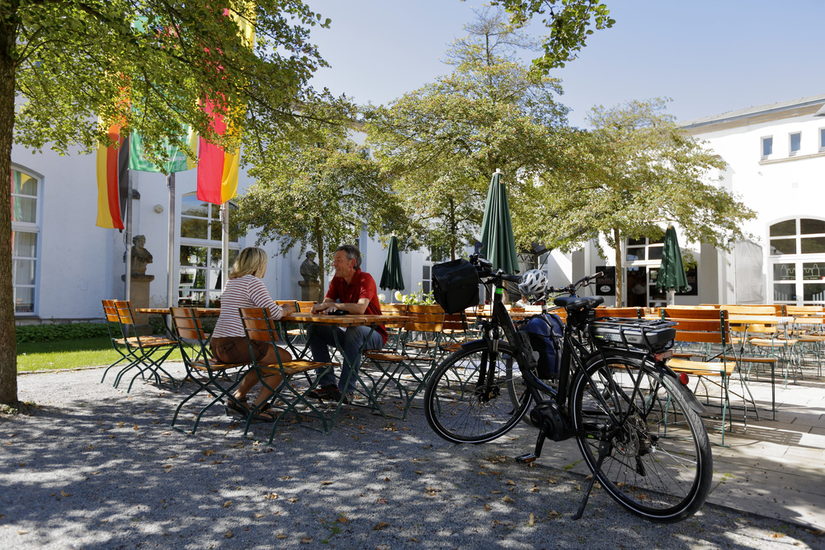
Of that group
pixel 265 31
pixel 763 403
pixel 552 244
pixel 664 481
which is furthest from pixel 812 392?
pixel 552 244

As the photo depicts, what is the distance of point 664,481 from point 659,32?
6.69m

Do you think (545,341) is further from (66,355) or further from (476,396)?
(66,355)

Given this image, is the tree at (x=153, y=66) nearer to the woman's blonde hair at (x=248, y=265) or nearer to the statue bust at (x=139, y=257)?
the woman's blonde hair at (x=248, y=265)

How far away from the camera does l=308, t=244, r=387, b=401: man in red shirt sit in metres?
4.94

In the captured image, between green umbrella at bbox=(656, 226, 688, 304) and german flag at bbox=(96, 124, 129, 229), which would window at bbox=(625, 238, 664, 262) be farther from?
german flag at bbox=(96, 124, 129, 229)

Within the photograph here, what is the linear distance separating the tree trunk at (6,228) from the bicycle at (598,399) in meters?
3.94

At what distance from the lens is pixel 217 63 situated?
224 inches

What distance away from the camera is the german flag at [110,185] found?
12.2m

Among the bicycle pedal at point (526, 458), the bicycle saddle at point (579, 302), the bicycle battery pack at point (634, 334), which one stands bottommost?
the bicycle pedal at point (526, 458)

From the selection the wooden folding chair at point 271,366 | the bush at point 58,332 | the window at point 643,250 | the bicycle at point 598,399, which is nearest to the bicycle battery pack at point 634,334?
the bicycle at point 598,399

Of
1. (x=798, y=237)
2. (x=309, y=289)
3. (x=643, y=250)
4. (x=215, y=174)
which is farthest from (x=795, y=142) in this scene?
(x=215, y=174)

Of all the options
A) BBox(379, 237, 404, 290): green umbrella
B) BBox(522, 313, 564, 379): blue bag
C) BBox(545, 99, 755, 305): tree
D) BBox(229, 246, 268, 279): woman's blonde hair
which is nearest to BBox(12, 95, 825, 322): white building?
BBox(545, 99, 755, 305): tree

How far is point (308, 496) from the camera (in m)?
3.08

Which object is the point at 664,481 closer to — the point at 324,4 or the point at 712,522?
the point at 712,522
